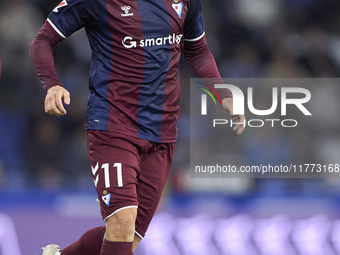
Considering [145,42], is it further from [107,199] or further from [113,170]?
[107,199]

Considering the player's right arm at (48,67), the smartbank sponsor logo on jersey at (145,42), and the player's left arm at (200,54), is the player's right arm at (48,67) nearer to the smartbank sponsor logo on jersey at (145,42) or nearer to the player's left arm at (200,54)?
the smartbank sponsor logo on jersey at (145,42)

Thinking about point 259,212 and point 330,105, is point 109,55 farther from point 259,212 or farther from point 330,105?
point 330,105

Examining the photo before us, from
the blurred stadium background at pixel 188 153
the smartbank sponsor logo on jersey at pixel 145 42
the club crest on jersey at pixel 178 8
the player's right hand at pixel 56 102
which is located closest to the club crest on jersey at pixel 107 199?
the player's right hand at pixel 56 102

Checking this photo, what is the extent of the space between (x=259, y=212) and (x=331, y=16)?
9.51 ft

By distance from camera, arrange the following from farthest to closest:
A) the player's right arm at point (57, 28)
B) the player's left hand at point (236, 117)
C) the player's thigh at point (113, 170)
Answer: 1. the player's left hand at point (236, 117)
2. the player's right arm at point (57, 28)
3. the player's thigh at point (113, 170)

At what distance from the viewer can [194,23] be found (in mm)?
3059

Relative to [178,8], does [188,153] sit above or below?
below

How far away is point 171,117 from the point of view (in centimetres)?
290

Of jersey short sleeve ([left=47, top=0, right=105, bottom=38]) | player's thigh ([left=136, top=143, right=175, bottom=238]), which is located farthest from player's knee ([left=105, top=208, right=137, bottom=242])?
jersey short sleeve ([left=47, top=0, right=105, bottom=38])

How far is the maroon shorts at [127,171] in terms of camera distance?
8.50 feet

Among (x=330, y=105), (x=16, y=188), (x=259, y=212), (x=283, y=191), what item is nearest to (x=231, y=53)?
(x=330, y=105)

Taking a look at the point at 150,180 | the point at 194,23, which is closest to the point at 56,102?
the point at 150,180

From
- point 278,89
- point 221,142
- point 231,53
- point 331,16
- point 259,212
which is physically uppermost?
point 331,16

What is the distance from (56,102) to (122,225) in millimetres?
625
